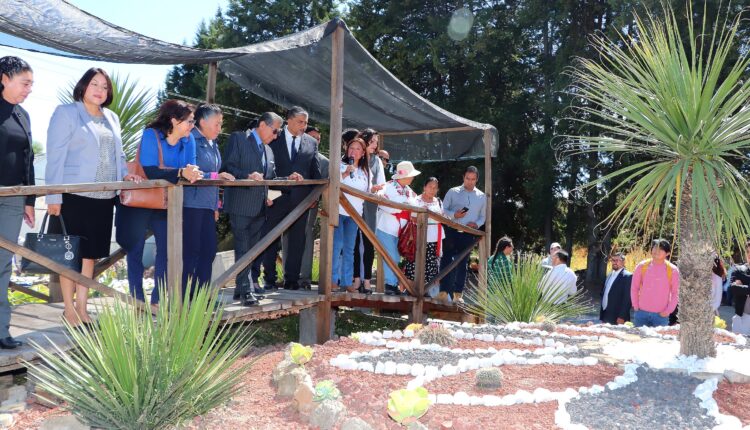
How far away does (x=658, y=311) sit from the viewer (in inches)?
318

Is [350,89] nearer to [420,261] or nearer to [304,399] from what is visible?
[420,261]

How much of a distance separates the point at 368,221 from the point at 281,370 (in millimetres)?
Result: 3388

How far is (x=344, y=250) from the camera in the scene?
288 inches

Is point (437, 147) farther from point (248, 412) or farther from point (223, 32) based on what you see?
point (223, 32)

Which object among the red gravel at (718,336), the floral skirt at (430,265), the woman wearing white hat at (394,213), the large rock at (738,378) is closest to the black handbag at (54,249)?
the woman wearing white hat at (394,213)

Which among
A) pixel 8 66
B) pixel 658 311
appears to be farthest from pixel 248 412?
pixel 658 311

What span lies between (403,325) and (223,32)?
54.6 feet

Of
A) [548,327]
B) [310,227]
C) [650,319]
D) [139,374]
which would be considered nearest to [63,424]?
[139,374]

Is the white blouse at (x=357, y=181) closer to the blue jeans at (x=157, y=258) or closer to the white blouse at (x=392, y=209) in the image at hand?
the white blouse at (x=392, y=209)

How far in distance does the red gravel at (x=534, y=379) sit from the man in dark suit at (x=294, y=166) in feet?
8.05

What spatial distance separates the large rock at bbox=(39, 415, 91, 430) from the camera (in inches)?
146

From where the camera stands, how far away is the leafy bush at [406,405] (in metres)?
3.46

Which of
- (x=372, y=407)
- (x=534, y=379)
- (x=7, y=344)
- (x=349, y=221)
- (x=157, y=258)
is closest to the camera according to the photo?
(x=372, y=407)

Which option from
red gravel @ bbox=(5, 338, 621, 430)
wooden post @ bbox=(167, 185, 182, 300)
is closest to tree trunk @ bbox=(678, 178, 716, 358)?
red gravel @ bbox=(5, 338, 621, 430)
